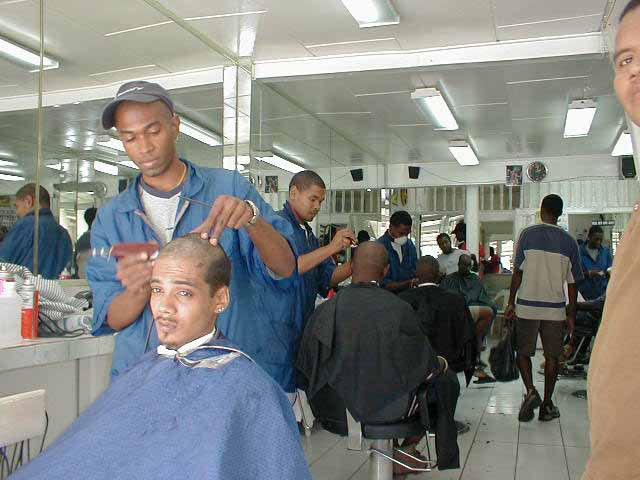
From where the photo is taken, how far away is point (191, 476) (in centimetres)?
136

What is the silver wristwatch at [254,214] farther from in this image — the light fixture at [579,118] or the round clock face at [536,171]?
the round clock face at [536,171]

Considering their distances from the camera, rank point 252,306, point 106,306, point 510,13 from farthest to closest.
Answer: point 510,13
point 252,306
point 106,306

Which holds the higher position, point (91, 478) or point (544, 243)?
point (544, 243)

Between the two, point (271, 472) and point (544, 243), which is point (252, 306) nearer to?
point (271, 472)

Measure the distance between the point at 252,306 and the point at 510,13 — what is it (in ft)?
12.0

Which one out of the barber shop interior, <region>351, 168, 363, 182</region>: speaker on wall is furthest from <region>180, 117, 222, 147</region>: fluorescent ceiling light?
<region>351, 168, 363, 182</region>: speaker on wall

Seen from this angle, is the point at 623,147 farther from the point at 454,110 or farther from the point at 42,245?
the point at 42,245

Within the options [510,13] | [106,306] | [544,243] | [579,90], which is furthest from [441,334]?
[579,90]

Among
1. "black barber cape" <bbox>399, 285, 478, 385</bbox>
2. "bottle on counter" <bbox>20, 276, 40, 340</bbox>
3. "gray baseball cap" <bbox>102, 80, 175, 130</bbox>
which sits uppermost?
"gray baseball cap" <bbox>102, 80, 175, 130</bbox>

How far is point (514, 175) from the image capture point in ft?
33.3

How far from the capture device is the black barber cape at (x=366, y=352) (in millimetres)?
2824

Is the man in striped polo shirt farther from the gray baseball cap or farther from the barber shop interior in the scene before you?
the gray baseball cap

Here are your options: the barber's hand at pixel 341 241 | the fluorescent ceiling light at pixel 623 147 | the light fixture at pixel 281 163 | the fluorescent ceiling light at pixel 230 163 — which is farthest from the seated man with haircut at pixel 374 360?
the fluorescent ceiling light at pixel 623 147

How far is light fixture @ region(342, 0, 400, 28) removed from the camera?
→ 4465 mm
